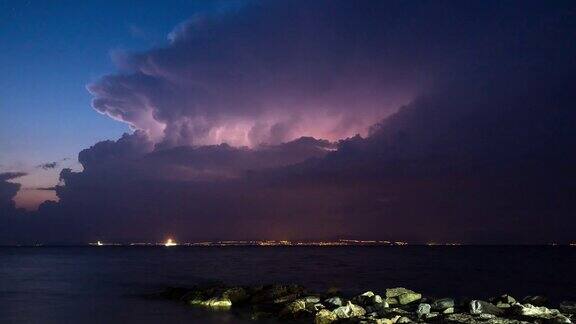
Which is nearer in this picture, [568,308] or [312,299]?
[568,308]

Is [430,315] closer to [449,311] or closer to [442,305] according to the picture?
[449,311]

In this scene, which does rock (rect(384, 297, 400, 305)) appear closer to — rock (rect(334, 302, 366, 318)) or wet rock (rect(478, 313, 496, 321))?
rock (rect(334, 302, 366, 318))

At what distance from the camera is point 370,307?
32.8m

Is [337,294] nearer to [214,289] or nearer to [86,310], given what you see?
[214,289]

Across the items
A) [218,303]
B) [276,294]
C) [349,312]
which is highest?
[276,294]

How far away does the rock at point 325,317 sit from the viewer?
2989cm

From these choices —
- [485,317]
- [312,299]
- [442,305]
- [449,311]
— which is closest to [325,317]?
[312,299]

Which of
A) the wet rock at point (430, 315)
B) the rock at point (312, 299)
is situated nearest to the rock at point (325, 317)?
the rock at point (312, 299)

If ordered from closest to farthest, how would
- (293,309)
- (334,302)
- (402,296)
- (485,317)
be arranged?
(485,317) → (293,309) → (334,302) → (402,296)

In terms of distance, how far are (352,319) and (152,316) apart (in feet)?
46.3

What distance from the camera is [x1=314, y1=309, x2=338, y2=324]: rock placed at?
2989cm

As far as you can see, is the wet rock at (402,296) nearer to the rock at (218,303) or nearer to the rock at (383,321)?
the rock at (383,321)

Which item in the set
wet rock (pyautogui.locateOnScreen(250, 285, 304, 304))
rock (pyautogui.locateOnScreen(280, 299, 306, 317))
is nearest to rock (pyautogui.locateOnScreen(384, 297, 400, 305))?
rock (pyautogui.locateOnScreen(280, 299, 306, 317))

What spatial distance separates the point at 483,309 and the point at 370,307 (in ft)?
23.1
